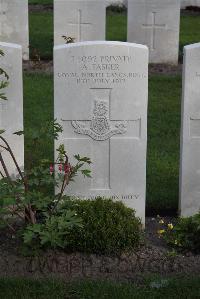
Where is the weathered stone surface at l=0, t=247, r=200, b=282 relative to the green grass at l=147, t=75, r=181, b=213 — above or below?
below

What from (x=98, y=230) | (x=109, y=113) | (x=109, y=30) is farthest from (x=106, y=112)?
(x=109, y=30)

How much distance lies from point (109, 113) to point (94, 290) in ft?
5.30

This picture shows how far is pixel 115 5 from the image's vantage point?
20.8 metres

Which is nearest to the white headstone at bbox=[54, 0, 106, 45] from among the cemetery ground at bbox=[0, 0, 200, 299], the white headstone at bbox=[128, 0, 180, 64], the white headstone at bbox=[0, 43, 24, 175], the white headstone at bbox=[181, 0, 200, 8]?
the cemetery ground at bbox=[0, 0, 200, 299]

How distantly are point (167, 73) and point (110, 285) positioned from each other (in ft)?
24.9

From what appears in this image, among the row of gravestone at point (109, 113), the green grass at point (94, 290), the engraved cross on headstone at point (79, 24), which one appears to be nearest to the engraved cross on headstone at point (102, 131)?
the row of gravestone at point (109, 113)

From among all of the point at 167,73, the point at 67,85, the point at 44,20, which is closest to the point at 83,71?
the point at 67,85

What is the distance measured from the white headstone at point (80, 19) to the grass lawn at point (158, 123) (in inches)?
53.0

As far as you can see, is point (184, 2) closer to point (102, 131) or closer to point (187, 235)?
point (102, 131)

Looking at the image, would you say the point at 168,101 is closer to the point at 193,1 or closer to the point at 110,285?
the point at 110,285

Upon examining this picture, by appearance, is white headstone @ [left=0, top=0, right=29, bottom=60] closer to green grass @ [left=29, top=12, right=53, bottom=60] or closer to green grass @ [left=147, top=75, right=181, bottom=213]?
green grass @ [left=29, top=12, right=53, bottom=60]

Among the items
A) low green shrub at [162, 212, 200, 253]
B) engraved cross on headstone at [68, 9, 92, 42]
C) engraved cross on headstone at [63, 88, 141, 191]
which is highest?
engraved cross on headstone at [68, 9, 92, 42]

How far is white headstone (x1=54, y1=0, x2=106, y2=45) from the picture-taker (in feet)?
41.0

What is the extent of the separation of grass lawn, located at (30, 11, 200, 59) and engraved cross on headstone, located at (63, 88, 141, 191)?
23.8 ft
